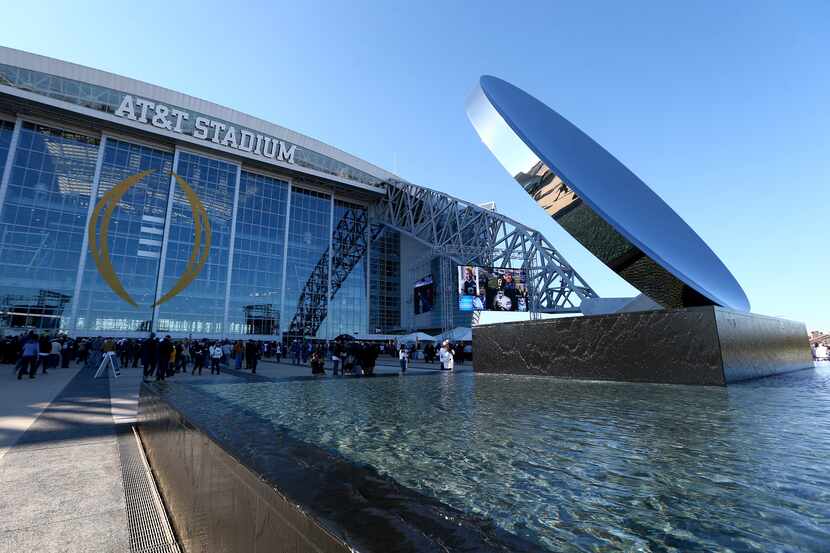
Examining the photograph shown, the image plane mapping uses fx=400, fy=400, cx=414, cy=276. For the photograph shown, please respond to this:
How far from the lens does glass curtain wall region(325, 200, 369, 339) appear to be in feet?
163

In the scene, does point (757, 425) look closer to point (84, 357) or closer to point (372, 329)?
point (84, 357)

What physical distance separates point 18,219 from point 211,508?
1826 inches

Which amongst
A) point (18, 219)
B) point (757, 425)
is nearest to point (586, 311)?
point (757, 425)

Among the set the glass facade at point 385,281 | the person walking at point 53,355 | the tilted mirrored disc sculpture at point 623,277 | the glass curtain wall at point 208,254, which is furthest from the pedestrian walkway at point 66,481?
the glass facade at point 385,281

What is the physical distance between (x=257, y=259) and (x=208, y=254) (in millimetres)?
4996

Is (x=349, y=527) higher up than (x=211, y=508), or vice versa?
(x=349, y=527)

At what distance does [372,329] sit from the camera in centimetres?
5297

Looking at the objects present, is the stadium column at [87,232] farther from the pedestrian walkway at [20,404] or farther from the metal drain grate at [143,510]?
the metal drain grate at [143,510]

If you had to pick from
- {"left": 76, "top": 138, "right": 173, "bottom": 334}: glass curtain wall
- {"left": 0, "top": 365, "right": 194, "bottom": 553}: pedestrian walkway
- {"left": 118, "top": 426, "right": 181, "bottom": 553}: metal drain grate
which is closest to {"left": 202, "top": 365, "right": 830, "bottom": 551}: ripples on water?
{"left": 118, "top": 426, "right": 181, "bottom": 553}: metal drain grate

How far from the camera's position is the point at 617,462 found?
2326 millimetres

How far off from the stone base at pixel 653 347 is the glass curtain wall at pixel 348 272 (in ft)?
135

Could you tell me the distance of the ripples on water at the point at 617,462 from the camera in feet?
4.70

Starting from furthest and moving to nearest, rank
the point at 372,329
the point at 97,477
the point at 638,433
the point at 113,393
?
the point at 372,329 → the point at 113,393 → the point at 97,477 → the point at 638,433

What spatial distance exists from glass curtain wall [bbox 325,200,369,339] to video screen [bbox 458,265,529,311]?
1732 centimetres
